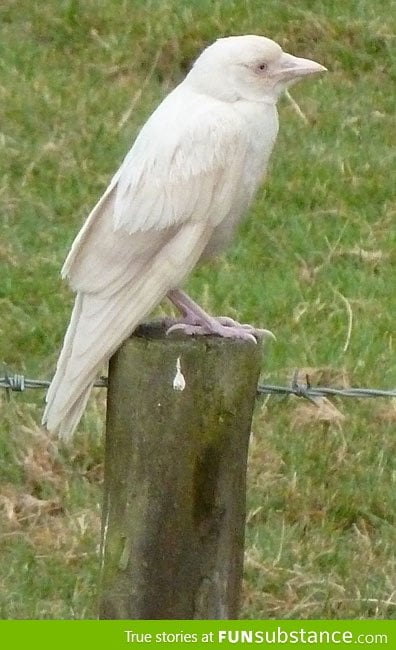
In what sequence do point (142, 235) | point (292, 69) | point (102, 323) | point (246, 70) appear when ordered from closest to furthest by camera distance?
point (102, 323) → point (142, 235) → point (246, 70) → point (292, 69)

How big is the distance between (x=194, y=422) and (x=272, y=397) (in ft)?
7.58

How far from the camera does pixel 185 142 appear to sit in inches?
146

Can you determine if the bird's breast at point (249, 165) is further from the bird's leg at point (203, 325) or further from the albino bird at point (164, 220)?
the bird's leg at point (203, 325)

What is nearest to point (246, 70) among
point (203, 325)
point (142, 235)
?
point (142, 235)

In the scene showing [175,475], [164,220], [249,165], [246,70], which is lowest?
[175,475]

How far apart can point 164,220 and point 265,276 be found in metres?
2.75

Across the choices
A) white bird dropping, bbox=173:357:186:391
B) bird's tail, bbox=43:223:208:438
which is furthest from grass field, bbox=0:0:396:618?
white bird dropping, bbox=173:357:186:391

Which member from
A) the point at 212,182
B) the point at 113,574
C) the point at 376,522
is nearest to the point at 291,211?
the point at 376,522

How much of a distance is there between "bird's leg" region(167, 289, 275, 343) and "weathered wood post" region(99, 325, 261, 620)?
0.45 feet

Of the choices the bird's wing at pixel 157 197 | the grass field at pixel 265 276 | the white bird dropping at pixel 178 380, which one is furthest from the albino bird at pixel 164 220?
the grass field at pixel 265 276

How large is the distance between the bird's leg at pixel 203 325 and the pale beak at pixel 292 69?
2.26 ft

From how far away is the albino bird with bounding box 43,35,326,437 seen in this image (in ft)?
11.7

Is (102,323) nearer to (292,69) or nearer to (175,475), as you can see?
(175,475)

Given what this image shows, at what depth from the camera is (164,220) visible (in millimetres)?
3684
